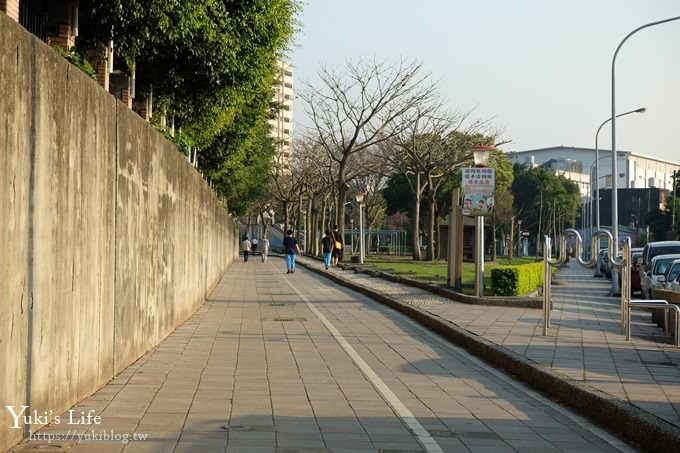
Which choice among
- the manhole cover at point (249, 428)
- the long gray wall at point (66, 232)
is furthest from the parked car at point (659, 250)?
the manhole cover at point (249, 428)

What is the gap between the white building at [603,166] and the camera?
152750mm

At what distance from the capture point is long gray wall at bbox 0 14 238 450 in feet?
21.5

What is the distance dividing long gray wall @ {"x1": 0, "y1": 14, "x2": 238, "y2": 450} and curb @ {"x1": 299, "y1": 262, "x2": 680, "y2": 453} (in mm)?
4566

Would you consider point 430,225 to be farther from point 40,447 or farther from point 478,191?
point 40,447

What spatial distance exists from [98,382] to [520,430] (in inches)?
158

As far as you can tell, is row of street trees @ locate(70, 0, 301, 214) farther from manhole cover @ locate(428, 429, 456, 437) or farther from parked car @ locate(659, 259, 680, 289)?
parked car @ locate(659, 259, 680, 289)

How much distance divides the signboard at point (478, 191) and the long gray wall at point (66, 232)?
1085cm

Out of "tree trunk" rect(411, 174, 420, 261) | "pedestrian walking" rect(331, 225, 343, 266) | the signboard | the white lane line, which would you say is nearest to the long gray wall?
the white lane line

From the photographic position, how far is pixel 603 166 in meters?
157

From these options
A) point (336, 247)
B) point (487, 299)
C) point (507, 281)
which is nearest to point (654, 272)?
point (507, 281)

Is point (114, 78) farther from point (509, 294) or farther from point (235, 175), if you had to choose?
point (235, 175)

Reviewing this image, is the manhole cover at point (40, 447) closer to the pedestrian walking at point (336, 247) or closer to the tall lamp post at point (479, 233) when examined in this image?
the tall lamp post at point (479, 233)

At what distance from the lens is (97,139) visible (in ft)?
30.5

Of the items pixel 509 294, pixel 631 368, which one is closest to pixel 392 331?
pixel 631 368
